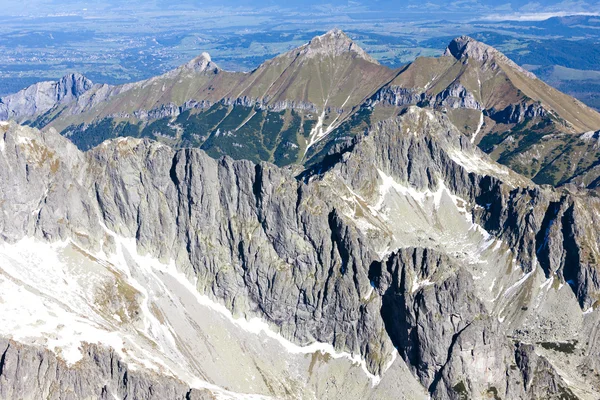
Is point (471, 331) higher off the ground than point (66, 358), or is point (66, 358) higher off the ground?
point (66, 358)

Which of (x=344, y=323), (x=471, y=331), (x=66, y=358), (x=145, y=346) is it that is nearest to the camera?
(x=66, y=358)

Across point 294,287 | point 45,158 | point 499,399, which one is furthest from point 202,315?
point 499,399

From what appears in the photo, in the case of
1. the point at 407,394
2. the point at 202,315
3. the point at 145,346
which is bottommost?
the point at 407,394

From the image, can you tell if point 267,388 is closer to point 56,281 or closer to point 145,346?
point 145,346

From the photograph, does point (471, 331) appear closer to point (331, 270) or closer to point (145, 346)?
point (331, 270)

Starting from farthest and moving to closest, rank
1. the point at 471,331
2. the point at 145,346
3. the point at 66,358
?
the point at 471,331, the point at 145,346, the point at 66,358

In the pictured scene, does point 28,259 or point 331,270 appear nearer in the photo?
point 28,259

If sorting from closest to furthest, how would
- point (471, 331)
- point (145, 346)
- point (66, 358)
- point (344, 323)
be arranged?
point (66, 358)
point (145, 346)
point (471, 331)
point (344, 323)

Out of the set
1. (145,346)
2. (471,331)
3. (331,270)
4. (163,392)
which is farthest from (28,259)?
(471,331)

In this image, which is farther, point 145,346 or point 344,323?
point 344,323
